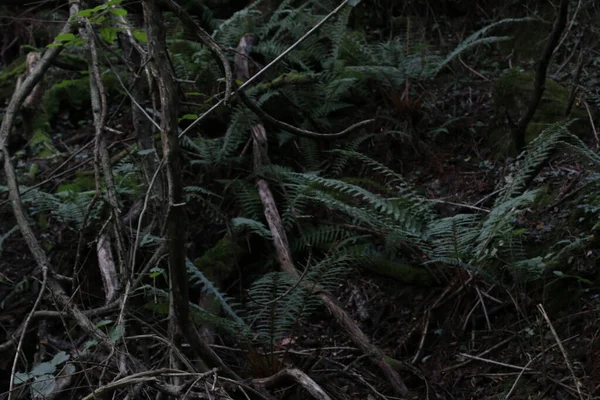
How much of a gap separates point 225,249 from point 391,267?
1.11 m

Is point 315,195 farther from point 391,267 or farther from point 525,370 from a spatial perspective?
point 525,370

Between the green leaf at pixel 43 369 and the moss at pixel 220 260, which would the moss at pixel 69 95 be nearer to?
the moss at pixel 220 260

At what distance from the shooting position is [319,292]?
10.8ft

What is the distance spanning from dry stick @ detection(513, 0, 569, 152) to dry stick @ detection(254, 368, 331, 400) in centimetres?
238

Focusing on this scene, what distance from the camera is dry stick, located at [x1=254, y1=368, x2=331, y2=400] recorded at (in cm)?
263

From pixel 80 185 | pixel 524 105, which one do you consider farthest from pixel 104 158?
pixel 524 105

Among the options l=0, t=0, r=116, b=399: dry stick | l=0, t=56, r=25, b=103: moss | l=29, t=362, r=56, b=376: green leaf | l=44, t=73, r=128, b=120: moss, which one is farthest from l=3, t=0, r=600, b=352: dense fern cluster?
l=0, t=56, r=25, b=103: moss

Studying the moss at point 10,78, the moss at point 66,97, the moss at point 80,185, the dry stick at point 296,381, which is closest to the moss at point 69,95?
the moss at point 66,97

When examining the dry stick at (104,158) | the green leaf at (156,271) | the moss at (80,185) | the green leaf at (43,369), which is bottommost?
the moss at (80,185)

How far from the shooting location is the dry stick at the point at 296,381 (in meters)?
2.63

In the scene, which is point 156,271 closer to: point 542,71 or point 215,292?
point 215,292

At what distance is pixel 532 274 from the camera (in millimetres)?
3053

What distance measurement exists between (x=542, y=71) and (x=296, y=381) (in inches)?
100

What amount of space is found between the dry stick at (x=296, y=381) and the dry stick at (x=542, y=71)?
2.38 m
